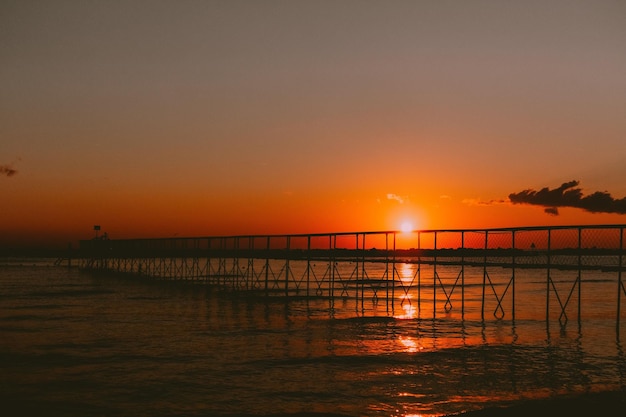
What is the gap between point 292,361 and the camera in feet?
54.4

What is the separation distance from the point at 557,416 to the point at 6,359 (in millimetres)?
14102

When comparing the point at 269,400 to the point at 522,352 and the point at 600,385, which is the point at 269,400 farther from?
the point at 522,352

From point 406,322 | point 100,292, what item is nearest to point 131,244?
point 100,292

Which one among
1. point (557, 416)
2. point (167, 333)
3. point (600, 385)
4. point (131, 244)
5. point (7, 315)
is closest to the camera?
point (557, 416)

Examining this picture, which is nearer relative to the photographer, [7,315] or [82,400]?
[82,400]

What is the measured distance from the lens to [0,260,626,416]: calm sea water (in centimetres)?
1251

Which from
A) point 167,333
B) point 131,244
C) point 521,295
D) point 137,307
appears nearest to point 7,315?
point 137,307

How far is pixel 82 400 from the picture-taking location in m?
12.6

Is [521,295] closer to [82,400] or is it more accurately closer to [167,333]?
[167,333]

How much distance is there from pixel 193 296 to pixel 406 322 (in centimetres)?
1777

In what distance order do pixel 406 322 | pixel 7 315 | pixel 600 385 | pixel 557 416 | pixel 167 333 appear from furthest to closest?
pixel 7 315
pixel 406 322
pixel 167 333
pixel 600 385
pixel 557 416

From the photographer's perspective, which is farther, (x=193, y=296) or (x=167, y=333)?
(x=193, y=296)

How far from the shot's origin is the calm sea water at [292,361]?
1251cm

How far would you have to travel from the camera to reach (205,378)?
572 inches
